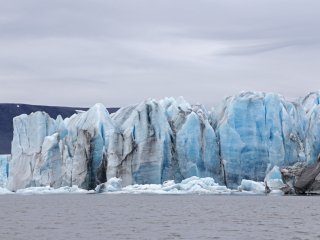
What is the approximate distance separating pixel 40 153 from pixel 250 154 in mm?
17238

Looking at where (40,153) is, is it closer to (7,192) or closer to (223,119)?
(7,192)

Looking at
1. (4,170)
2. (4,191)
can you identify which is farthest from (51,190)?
(4,170)

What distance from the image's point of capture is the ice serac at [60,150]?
56.0 m

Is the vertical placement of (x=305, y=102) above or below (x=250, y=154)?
above

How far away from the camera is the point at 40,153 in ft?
194

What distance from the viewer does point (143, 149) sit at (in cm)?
5434

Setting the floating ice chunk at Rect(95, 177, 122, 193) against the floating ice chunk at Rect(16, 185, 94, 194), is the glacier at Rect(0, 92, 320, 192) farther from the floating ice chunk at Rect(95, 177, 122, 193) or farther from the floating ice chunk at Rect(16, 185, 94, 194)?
the floating ice chunk at Rect(95, 177, 122, 193)

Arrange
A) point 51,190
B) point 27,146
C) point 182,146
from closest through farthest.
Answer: point 182,146, point 51,190, point 27,146

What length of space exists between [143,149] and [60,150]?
7.75 metres

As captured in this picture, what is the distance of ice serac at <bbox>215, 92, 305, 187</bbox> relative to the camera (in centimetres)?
5500

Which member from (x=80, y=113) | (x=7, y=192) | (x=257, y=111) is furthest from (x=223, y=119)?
(x=7, y=192)

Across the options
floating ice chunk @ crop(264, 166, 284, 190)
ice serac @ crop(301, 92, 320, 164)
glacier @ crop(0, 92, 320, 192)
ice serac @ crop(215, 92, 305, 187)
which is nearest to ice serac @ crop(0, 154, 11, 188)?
glacier @ crop(0, 92, 320, 192)

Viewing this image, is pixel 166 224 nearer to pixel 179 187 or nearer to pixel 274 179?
pixel 179 187

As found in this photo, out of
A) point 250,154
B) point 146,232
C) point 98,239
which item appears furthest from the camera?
point 250,154
